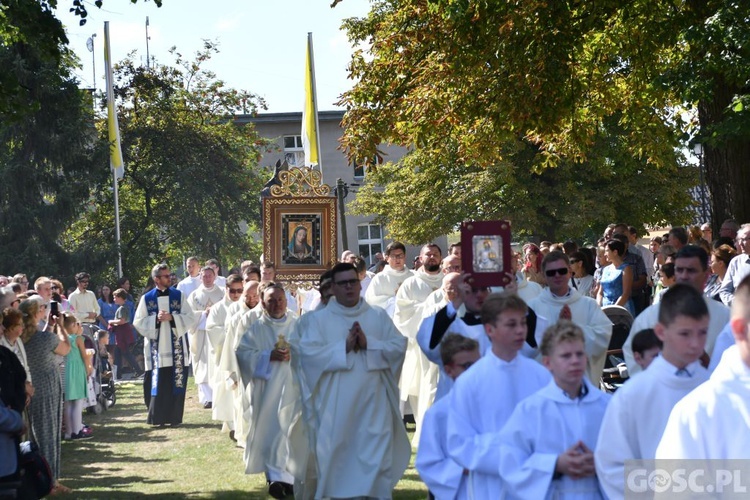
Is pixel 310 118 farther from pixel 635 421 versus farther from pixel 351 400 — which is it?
pixel 635 421

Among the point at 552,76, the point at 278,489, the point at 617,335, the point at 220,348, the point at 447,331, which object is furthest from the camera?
the point at 552,76

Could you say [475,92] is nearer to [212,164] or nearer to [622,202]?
[622,202]

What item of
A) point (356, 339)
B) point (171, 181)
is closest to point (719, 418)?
point (356, 339)

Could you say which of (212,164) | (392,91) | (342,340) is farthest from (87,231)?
(342,340)

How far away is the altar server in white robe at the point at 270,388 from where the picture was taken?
38.1 feet

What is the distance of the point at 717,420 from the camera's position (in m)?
4.39

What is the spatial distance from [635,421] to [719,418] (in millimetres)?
1034

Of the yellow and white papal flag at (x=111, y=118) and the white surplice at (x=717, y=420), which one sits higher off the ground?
the yellow and white papal flag at (x=111, y=118)

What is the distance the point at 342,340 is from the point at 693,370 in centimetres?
480

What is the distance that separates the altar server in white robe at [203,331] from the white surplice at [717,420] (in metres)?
14.6

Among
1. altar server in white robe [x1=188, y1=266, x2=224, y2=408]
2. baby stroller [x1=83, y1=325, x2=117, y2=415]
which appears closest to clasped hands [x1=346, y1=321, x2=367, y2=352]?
baby stroller [x1=83, y1=325, x2=117, y2=415]

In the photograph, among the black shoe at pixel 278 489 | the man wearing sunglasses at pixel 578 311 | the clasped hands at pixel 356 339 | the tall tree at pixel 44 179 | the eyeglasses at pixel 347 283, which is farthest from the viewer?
the tall tree at pixel 44 179

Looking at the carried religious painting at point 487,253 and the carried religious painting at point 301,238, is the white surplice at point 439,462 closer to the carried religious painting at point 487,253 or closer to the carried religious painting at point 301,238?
the carried religious painting at point 487,253

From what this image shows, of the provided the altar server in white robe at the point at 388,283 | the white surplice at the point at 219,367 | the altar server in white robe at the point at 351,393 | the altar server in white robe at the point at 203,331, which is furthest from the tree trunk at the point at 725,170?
the altar server in white robe at the point at 351,393
